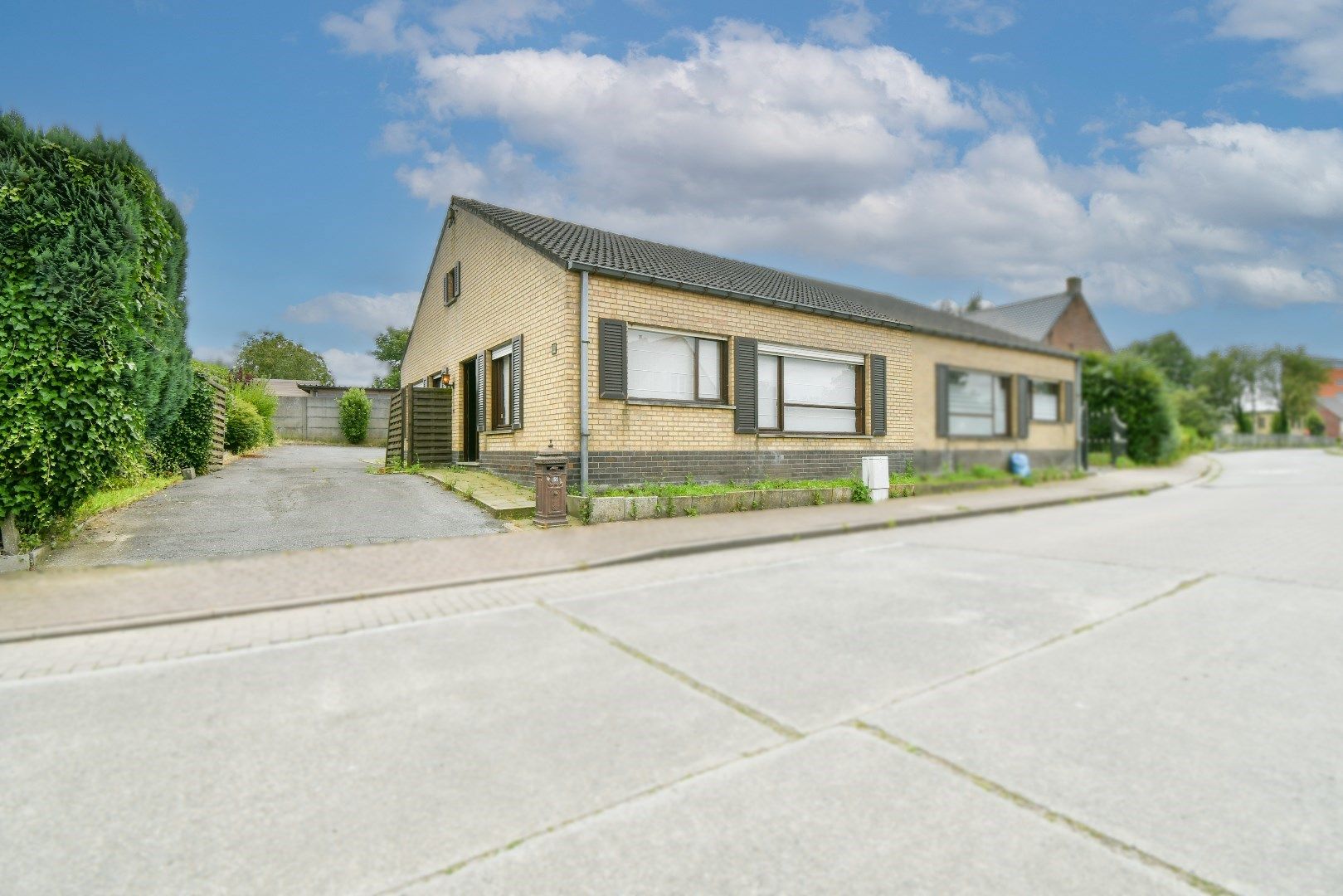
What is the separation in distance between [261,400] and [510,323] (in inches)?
382

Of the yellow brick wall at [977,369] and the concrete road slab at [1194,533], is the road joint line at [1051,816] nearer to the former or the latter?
the concrete road slab at [1194,533]

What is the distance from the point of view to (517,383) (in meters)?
12.1

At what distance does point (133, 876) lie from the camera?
2.08 meters

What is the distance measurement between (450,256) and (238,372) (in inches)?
400

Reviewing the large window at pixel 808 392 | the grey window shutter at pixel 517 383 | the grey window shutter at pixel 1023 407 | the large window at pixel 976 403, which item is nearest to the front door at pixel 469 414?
the grey window shutter at pixel 517 383

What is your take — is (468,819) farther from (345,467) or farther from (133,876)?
(345,467)

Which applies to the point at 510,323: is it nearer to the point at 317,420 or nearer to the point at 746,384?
the point at 746,384

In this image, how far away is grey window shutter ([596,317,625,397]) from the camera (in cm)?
1048

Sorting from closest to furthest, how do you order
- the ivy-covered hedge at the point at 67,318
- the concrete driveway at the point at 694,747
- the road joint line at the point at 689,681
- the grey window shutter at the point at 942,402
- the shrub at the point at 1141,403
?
1. the concrete driveway at the point at 694,747
2. the road joint line at the point at 689,681
3. the ivy-covered hedge at the point at 67,318
4. the grey window shutter at the point at 942,402
5. the shrub at the point at 1141,403

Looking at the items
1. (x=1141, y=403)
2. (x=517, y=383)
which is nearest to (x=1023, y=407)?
(x=1141, y=403)

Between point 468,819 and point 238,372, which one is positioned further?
point 238,372

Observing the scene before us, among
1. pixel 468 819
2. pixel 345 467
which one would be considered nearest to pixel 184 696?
pixel 468 819

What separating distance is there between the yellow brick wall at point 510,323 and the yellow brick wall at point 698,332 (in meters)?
0.40

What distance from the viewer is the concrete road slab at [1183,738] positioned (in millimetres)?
2199
